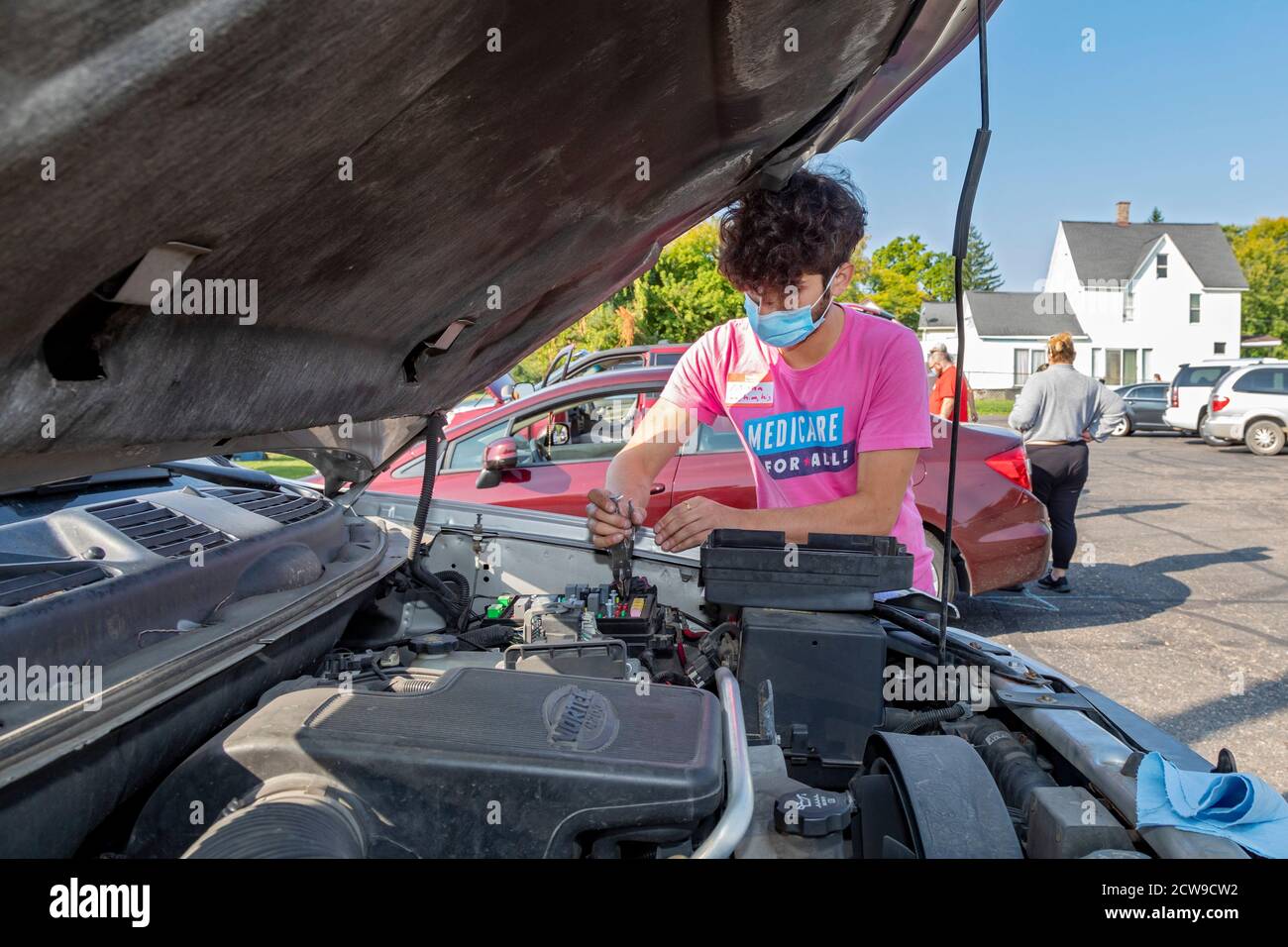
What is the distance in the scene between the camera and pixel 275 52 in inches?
31.8

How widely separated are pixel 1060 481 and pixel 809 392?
484cm

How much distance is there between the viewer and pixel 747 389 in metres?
2.64

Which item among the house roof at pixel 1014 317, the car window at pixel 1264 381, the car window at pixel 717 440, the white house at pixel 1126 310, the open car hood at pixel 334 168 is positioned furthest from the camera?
the house roof at pixel 1014 317

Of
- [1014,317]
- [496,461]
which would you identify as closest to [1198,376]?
[496,461]

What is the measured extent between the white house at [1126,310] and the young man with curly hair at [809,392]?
39.5 meters

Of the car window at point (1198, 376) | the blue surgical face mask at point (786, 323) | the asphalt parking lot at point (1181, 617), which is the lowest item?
the asphalt parking lot at point (1181, 617)

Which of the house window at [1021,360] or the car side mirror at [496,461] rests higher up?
the house window at [1021,360]

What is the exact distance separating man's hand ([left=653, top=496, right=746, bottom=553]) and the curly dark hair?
24.8 inches

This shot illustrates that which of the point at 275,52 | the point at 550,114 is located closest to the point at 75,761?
the point at 275,52

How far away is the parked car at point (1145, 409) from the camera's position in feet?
67.5

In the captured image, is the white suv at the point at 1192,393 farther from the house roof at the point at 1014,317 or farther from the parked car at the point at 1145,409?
the house roof at the point at 1014,317

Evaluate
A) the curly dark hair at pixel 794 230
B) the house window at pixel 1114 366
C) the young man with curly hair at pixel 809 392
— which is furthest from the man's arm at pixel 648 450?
the house window at pixel 1114 366

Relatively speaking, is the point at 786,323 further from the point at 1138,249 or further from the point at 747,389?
the point at 1138,249

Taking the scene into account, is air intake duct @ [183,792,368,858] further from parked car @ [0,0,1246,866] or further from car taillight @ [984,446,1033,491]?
car taillight @ [984,446,1033,491]
